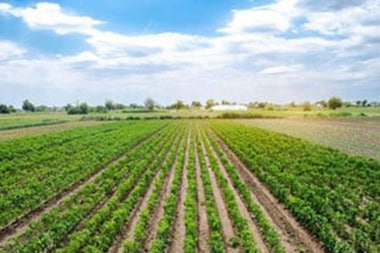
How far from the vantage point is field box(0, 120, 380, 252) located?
952 cm

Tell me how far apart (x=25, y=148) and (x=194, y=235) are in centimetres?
2347

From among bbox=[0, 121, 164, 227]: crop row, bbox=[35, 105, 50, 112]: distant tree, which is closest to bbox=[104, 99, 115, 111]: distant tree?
bbox=[35, 105, 50, 112]: distant tree

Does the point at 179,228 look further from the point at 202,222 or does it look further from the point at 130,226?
the point at 130,226

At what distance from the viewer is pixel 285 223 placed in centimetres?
1138

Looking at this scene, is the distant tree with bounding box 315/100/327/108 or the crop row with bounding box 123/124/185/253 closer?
the crop row with bounding box 123/124/185/253

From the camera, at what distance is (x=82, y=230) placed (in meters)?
10.5

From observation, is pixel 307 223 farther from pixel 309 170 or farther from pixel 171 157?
pixel 171 157

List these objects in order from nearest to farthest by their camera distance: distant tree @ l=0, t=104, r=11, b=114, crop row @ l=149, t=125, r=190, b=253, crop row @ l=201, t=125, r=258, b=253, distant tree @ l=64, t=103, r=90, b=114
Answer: crop row @ l=149, t=125, r=190, b=253
crop row @ l=201, t=125, r=258, b=253
distant tree @ l=0, t=104, r=11, b=114
distant tree @ l=64, t=103, r=90, b=114

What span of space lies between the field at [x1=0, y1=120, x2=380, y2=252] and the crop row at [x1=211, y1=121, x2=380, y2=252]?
0.04m

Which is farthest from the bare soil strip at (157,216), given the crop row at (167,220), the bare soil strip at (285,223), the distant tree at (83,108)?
the distant tree at (83,108)

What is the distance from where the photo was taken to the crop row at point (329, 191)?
991 cm

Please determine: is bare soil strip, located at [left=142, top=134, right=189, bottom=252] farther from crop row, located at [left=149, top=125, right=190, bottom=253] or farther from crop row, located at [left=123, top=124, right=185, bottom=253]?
crop row, located at [left=149, top=125, right=190, bottom=253]

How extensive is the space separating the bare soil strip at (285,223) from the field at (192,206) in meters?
0.03

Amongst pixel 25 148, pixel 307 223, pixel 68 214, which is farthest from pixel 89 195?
pixel 25 148
